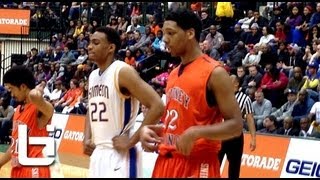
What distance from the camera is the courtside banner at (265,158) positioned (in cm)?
1195

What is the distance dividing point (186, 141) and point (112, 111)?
1.47 m

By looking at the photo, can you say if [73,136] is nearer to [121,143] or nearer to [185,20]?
[121,143]

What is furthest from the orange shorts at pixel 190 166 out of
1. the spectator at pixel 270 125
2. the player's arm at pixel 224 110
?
the spectator at pixel 270 125

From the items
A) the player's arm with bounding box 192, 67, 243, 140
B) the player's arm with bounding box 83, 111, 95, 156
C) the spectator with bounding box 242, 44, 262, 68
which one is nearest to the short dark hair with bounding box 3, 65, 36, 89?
the player's arm with bounding box 83, 111, 95, 156

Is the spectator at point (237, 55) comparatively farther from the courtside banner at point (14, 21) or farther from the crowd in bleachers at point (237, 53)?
the courtside banner at point (14, 21)

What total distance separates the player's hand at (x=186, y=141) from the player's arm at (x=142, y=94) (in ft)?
3.44

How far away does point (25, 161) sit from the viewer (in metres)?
7.16

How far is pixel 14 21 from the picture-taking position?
1187 inches

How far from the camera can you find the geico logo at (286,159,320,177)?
36.6 feet

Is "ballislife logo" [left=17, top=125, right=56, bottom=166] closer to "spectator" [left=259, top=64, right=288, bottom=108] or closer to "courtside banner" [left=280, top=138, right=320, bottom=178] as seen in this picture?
"courtside banner" [left=280, top=138, right=320, bottom=178]

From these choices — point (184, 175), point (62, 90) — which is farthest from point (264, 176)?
point (62, 90)

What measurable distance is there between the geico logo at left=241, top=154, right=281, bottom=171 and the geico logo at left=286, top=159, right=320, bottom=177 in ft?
0.88

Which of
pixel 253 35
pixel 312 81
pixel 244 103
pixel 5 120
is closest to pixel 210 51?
pixel 253 35

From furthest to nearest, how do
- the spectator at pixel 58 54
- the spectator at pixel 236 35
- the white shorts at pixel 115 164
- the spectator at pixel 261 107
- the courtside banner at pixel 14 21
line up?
the courtside banner at pixel 14 21 < the spectator at pixel 58 54 < the spectator at pixel 236 35 < the spectator at pixel 261 107 < the white shorts at pixel 115 164
